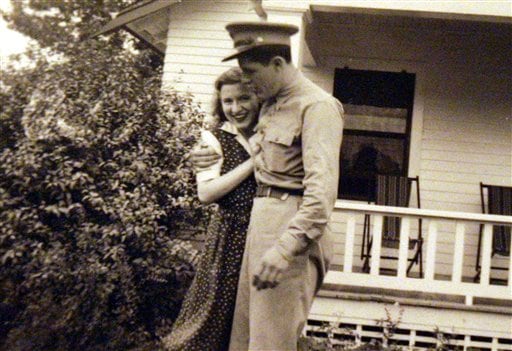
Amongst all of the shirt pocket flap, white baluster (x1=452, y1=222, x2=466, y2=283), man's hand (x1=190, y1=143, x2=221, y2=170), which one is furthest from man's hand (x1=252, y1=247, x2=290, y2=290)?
white baluster (x1=452, y1=222, x2=466, y2=283)

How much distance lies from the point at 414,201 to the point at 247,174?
6.11m

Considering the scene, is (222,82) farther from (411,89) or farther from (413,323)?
(411,89)

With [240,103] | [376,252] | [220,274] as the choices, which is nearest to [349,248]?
[376,252]

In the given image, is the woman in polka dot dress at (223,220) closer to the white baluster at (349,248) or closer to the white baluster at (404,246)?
the white baluster at (349,248)

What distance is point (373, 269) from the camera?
6.45m

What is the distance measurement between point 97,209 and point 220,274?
141 inches

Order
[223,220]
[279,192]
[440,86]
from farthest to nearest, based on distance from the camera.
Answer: [440,86] → [223,220] → [279,192]

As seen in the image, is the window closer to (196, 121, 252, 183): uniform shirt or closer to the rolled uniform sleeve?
(196, 121, 252, 183): uniform shirt

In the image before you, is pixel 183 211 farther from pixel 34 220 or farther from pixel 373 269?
pixel 373 269

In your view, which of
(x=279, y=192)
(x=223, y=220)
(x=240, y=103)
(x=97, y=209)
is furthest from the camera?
(x=97, y=209)

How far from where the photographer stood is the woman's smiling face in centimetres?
285

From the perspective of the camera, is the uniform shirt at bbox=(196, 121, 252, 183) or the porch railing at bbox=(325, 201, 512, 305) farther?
the porch railing at bbox=(325, 201, 512, 305)

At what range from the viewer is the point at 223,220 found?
3.01 m

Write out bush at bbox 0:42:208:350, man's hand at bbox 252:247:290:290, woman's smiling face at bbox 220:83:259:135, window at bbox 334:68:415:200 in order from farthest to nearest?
window at bbox 334:68:415:200 < bush at bbox 0:42:208:350 < woman's smiling face at bbox 220:83:259:135 < man's hand at bbox 252:247:290:290
